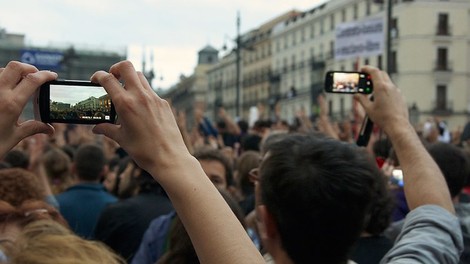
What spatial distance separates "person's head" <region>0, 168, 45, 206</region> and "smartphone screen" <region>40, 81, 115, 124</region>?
1.66 metres

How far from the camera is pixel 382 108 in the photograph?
Result: 2654mm

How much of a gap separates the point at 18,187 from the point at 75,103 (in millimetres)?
1868

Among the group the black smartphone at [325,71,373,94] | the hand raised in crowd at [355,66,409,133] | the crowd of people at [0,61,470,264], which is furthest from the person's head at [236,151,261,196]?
the hand raised in crowd at [355,66,409,133]

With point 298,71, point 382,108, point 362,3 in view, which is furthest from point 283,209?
point 298,71

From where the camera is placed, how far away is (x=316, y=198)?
1.88 m

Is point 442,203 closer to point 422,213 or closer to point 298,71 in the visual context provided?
point 422,213

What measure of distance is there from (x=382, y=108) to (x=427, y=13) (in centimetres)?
5911

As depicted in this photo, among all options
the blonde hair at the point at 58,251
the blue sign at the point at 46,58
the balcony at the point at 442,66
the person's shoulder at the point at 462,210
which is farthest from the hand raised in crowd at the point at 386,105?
the balcony at the point at 442,66

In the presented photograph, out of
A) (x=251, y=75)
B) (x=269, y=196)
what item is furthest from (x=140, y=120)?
(x=251, y=75)

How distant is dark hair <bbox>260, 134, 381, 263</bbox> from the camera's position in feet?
6.16

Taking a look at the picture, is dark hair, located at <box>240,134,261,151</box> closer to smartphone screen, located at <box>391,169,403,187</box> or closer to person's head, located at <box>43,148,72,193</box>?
person's head, located at <box>43,148,72,193</box>

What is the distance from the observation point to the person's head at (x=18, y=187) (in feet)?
10.5

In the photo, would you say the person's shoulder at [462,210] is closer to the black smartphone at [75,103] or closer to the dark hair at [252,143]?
the black smartphone at [75,103]

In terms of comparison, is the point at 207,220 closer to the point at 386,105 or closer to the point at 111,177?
the point at 386,105
